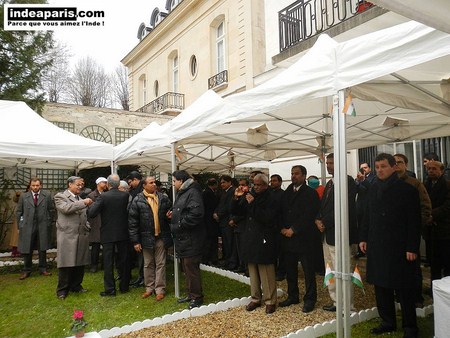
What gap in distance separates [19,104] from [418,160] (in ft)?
31.1

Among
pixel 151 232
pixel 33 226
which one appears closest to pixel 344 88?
pixel 151 232

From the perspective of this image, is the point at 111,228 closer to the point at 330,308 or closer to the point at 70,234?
the point at 70,234

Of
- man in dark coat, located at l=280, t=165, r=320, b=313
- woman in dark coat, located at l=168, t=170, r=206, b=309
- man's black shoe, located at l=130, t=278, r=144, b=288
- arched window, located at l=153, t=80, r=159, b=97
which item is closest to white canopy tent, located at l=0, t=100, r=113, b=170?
man's black shoe, located at l=130, t=278, r=144, b=288

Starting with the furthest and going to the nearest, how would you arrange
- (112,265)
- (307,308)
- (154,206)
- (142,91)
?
(142,91), (112,265), (154,206), (307,308)

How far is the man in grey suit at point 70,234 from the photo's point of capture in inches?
221

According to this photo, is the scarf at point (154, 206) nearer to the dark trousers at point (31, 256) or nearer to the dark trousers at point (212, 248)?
the dark trousers at point (212, 248)

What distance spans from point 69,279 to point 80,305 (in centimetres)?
64

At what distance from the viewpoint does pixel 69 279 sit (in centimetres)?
592

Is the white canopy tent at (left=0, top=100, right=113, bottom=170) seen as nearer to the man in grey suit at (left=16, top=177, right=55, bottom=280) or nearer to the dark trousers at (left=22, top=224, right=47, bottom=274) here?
the man in grey suit at (left=16, top=177, right=55, bottom=280)

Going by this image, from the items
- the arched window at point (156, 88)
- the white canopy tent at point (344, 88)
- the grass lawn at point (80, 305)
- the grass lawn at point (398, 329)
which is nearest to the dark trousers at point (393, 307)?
the grass lawn at point (398, 329)

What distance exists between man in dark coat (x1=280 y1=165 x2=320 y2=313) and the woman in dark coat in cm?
116

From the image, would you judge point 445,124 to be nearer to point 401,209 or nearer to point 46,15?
point 401,209

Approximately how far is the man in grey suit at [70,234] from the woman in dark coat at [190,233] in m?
1.61

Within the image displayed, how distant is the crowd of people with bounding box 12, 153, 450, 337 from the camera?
370 centimetres
